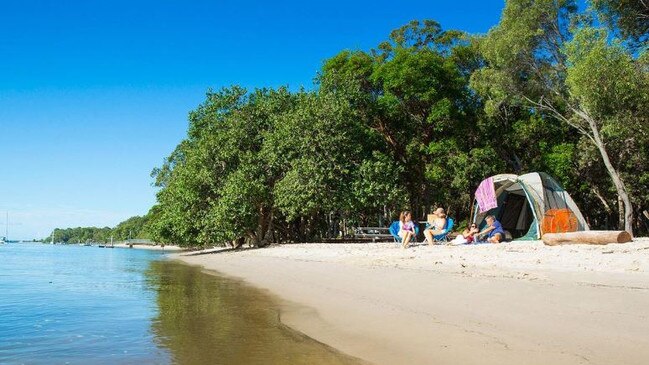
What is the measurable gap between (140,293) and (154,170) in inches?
1878

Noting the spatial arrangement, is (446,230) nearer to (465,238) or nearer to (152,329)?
(465,238)

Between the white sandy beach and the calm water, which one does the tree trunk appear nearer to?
the white sandy beach

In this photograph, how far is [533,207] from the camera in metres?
19.9

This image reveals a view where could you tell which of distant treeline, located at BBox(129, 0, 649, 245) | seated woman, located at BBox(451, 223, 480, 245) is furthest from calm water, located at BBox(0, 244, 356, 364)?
distant treeline, located at BBox(129, 0, 649, 245)

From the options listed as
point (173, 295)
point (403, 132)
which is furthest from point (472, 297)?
point (403, 132)

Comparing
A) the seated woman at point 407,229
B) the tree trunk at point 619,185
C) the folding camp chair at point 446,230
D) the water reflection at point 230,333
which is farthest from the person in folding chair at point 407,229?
the tree trunk at point 619,185

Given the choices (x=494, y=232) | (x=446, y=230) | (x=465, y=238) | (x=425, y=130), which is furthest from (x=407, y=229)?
(x=425, y=130)

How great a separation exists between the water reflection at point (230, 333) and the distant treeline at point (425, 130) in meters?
15.3

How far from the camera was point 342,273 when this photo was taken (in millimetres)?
12414

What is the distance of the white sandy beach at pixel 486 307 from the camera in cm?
495

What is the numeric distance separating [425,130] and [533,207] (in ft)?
41.8

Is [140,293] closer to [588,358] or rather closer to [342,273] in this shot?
[342,273]

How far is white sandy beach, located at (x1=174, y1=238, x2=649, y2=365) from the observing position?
4945 mm

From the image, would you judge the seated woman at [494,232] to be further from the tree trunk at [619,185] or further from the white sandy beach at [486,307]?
the tree trunk at [619,185]
